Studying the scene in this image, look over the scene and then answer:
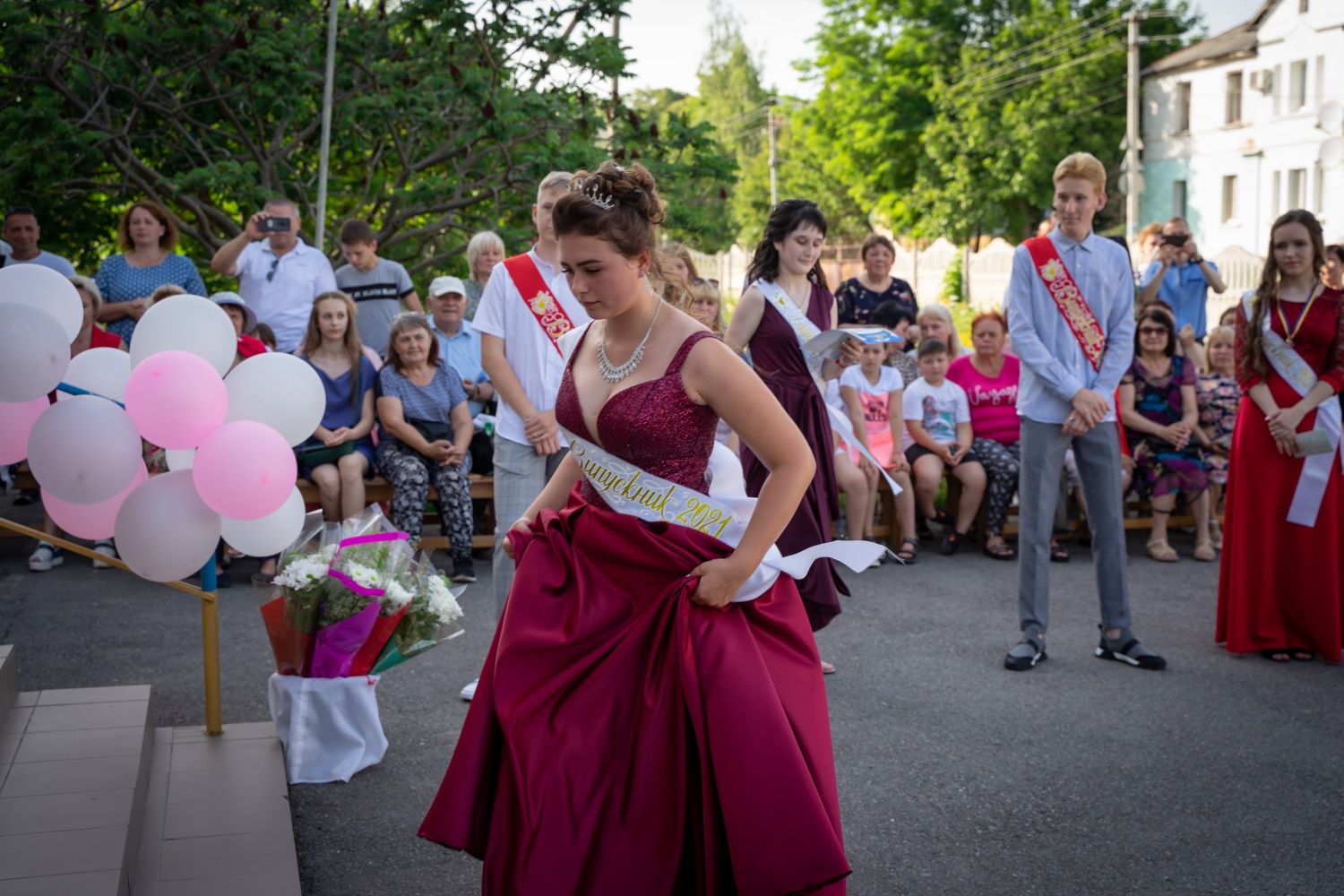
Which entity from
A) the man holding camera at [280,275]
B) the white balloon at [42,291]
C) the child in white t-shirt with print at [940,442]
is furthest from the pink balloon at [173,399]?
the child in white t-shirt with print at [940,442]

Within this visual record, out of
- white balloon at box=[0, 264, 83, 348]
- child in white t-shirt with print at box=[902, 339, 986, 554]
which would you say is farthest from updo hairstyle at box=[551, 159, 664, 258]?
child in white t-shirt with print at box=[902, 339, 986, 554]

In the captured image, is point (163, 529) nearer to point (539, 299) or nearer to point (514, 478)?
point (514, 478)

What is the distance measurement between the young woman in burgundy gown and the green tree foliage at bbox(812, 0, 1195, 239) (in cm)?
4003

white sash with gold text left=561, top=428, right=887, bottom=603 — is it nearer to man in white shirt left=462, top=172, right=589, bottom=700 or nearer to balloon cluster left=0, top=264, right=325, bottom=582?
balloon cluster left=0, top=264, right=325, bottom=582

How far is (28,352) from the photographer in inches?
142

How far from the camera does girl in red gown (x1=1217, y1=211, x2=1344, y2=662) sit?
6270 mm

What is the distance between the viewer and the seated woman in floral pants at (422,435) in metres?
7.95

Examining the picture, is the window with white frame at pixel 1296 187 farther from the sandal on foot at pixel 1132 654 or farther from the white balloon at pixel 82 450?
the white balloon at pixel 82 450

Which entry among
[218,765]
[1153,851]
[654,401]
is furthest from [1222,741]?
[218,765]

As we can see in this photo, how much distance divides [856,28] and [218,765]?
145 feet

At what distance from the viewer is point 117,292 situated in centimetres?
848

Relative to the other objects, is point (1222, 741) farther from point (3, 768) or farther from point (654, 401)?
point (3, 768)

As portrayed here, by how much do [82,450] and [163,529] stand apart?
322 mm

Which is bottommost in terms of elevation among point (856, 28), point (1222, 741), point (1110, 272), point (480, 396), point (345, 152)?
point (1222, 741)
